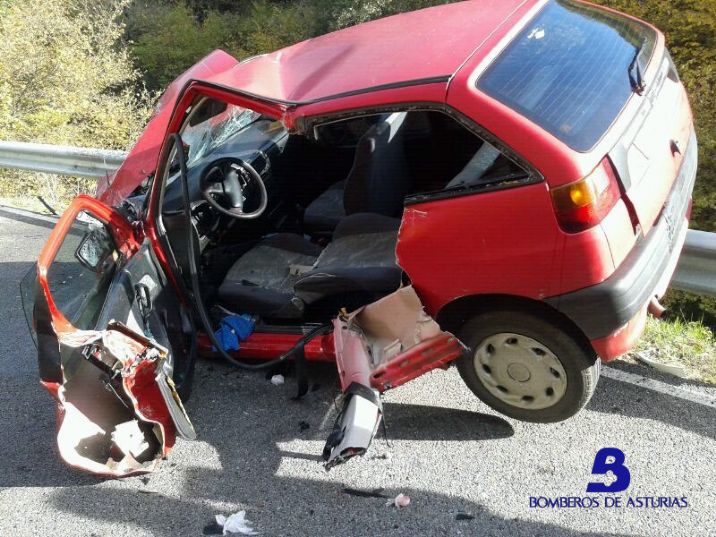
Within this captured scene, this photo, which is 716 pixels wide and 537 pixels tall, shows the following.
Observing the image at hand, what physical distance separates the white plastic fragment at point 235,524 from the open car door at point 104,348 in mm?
415

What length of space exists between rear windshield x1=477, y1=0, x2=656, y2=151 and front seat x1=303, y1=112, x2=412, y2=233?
0.83 metres

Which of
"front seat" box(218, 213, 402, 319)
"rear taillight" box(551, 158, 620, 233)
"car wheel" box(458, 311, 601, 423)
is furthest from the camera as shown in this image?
"front seat" box(218, 213, 402, 319)

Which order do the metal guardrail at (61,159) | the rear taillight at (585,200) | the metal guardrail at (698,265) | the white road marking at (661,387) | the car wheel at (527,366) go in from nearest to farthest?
the rear taillight at (585,200)
the car wheel at (527,366)
the white road marking at (661,387)
the metal guardrail at (698,265)
the metal guardrail at (61,159)

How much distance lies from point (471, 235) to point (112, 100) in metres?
12.8

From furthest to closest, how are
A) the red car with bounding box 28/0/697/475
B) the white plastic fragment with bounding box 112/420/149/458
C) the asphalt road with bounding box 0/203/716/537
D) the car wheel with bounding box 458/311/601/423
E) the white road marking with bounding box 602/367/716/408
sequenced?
the white road marking with bounding box 602/367/716/408 → the white plastic fragment with bounding box 112/420/149/458 → the car wheel with bounding box 458/311/601/423 → the asphalt road with bounding box 0/203/716/537 → the red car with bounding box 28/0/697/475

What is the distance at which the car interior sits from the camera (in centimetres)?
303

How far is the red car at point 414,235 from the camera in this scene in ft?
7.57

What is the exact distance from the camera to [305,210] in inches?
162

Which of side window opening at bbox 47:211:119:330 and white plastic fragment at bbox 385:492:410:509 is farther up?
side window opening at bbox 47:211:119:330

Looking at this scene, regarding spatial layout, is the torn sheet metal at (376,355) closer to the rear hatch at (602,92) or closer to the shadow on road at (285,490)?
the shadow on road at (285,490)

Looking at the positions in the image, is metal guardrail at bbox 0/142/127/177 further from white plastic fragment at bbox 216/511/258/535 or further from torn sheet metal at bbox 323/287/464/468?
white plastic fragment at bbox 216/511/258/535

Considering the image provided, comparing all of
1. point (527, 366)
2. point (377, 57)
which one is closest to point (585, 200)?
point (527, 366)

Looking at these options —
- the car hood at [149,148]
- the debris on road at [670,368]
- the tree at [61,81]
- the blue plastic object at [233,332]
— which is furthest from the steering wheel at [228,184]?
the tree at [61,81]

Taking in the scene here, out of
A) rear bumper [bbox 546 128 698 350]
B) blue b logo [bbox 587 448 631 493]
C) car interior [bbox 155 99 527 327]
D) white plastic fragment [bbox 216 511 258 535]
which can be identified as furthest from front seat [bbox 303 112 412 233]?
white plastic fragment [bbox 216 511 258 535]
